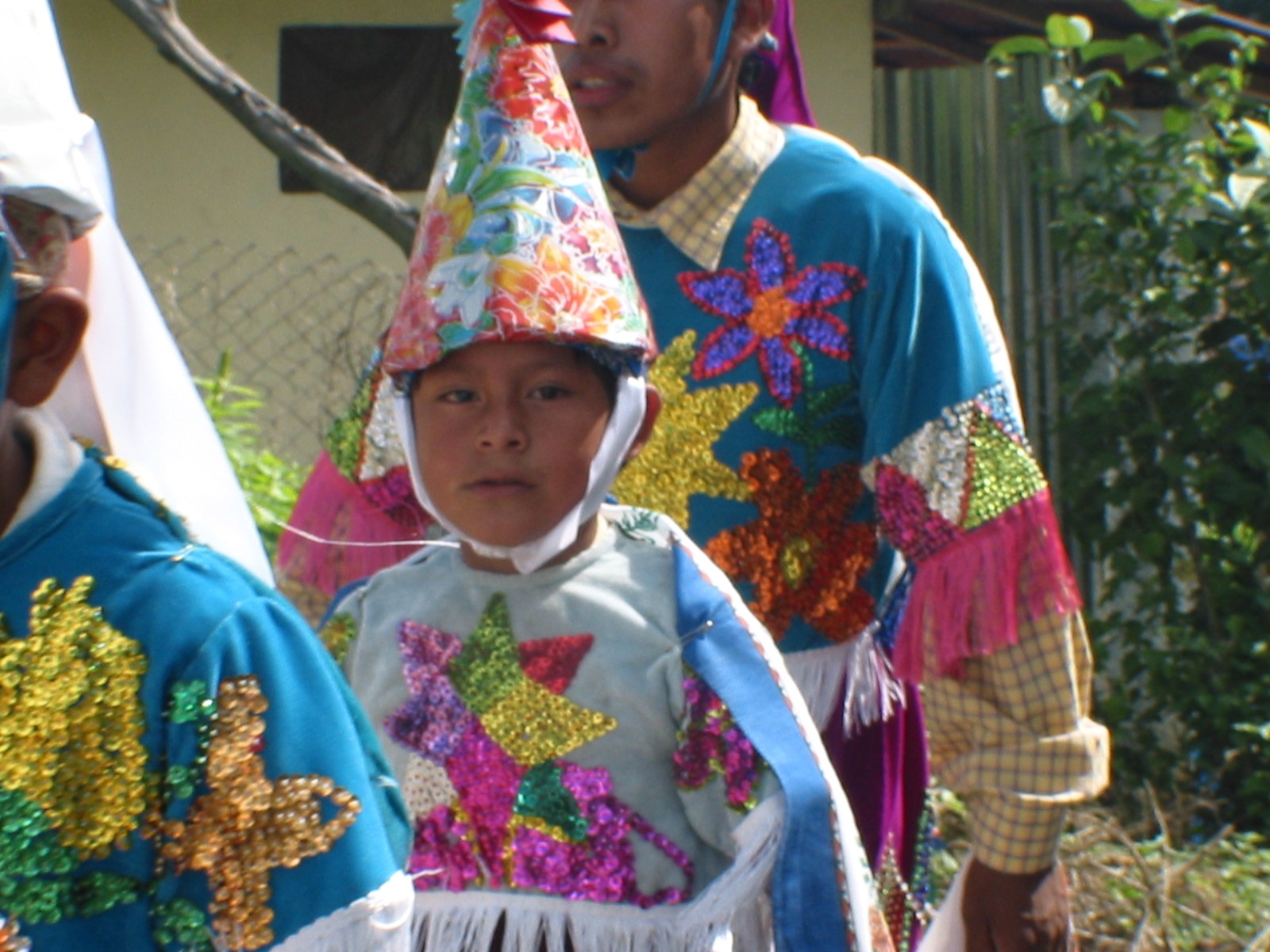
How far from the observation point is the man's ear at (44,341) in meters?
1.42

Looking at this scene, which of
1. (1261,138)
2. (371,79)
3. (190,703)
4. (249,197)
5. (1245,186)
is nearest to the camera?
(190,703)

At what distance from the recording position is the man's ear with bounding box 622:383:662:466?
87.9 inches

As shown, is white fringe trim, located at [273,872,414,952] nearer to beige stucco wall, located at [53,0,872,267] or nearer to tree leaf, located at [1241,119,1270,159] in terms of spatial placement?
tree leaf, located at [1241,119,1270,159]

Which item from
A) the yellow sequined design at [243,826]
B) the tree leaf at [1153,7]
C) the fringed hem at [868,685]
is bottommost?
the fringed hem at [868,685]

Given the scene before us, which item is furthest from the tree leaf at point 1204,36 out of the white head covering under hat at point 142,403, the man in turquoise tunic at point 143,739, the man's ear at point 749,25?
the man in turquoise tunic at point 143,739

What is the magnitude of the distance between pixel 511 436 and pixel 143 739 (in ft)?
2.54

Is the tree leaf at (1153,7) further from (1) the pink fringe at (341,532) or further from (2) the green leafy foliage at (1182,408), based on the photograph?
(1) the pink fringe at (341,532)

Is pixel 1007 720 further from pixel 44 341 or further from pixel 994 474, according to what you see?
pixel 44 341

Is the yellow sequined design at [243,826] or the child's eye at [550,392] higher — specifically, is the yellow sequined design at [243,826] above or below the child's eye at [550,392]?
below

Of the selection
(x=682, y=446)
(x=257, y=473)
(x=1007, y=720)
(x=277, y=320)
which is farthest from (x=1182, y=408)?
(x=682, y=446)

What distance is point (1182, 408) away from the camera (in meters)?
5.57

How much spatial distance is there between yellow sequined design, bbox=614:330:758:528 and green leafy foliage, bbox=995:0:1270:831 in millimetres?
3073

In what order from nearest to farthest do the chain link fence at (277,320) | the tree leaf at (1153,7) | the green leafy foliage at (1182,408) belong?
the tree leaf at (1153,7), the green leafy foliage at (1182,408), the chain link fence at (277,320)

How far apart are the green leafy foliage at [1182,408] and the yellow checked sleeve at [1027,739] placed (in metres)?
2.86
